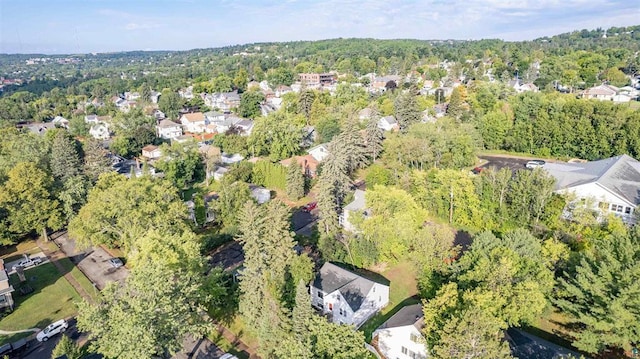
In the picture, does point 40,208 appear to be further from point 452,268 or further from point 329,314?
point 452,268

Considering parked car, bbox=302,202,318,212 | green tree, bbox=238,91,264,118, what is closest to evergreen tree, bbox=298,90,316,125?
green tree, bbox=238,91,264,118

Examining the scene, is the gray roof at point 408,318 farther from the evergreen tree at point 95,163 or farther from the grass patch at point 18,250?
the evergreen tree at point 95,163

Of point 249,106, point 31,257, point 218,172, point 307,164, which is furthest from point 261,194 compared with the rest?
point 249,106

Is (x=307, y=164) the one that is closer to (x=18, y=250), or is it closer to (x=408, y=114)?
(x=408, y=114)

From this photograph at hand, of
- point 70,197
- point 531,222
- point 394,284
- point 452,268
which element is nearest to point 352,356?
point 452,268

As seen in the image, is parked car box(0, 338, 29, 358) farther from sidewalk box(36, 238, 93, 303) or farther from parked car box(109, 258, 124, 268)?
parked car box(109, 258, 124, 268)

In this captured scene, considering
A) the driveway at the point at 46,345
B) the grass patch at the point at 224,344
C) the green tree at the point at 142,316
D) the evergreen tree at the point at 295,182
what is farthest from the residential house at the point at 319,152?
the green tree at the point at 142,316
